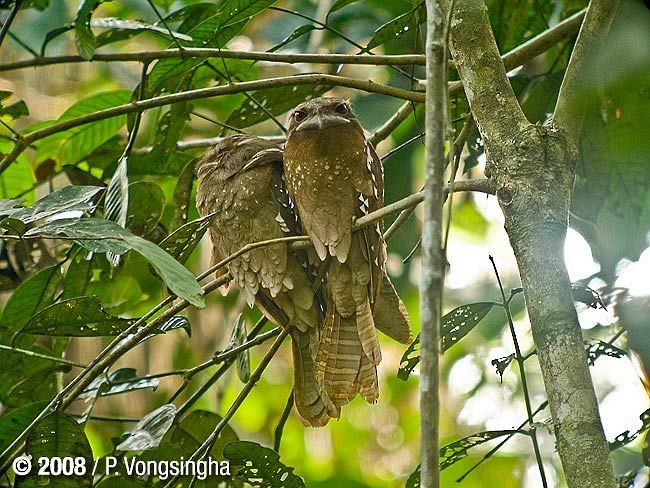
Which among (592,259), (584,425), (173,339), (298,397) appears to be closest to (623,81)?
(592,259)

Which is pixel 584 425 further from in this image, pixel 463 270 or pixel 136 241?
pixel 463 270

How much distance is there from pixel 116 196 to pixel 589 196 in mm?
1307

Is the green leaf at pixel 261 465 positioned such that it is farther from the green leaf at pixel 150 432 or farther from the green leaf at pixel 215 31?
the green leaf at pixel 215 31

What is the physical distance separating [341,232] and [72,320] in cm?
69

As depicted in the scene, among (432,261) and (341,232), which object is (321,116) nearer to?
(341,232)

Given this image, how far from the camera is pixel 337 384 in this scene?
222 cm

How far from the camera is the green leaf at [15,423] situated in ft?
7.00

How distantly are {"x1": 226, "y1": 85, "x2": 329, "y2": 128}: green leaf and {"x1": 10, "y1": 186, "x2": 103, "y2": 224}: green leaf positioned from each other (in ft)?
3.47

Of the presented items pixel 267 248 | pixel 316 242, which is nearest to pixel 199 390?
pixel 267 248

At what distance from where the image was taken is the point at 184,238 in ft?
6.30

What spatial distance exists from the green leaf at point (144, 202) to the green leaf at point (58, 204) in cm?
57

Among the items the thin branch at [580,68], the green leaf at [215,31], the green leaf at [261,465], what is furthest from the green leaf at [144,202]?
the thin branch at [580,68]

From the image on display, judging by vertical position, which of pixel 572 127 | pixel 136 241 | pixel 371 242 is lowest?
pixel 136 241

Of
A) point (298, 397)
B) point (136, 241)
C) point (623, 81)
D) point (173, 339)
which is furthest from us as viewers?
point (173, 339)
